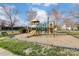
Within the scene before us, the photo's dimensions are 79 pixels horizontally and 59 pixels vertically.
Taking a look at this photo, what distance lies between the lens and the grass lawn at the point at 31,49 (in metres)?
1.52

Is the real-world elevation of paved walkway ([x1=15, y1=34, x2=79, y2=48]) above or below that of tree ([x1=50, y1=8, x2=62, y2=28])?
below

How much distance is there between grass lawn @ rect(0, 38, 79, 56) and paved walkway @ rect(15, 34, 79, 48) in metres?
0.04

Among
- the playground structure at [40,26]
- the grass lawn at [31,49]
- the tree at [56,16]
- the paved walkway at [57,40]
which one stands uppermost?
the tree at [56,16]

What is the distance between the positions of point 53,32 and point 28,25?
8.4 inches

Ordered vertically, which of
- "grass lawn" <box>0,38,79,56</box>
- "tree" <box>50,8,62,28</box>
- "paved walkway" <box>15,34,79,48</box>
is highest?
"tree" <box>50,8,62,28</box>

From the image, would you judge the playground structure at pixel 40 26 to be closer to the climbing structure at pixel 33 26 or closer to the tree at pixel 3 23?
the climbing structure at pixel 33 26

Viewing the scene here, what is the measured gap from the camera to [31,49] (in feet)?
5.03

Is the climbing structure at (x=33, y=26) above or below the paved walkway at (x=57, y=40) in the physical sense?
above

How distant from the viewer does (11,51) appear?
5.02 ft

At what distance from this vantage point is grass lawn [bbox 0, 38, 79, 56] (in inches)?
59.8

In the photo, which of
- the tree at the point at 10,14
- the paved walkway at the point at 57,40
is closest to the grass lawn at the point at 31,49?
the paved walkway at the point at 57,40

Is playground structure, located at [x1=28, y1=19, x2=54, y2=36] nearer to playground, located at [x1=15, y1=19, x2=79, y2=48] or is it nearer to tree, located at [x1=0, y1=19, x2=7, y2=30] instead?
playground, located at [x1=15, y1=19, x2=79, y2=48]

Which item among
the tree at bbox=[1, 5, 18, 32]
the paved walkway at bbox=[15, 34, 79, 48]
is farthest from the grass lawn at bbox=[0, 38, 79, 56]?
the tree at bbox=[1, 5, 18, 32]

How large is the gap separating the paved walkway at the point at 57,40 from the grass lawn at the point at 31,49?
4 cm
